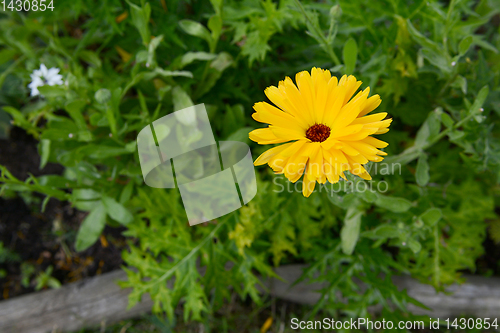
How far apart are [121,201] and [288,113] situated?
840mm

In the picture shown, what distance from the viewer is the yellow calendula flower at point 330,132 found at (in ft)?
2.18

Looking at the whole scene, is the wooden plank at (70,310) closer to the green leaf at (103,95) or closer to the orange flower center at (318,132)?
the green leaf at (103,95)

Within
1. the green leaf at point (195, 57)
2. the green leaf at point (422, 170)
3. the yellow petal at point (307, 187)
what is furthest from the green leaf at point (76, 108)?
the green leaf at point (422, 170)

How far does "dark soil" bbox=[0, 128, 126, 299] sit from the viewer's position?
1830mm

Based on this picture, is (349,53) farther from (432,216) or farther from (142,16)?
(142,16)

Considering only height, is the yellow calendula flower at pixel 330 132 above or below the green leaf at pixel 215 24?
below

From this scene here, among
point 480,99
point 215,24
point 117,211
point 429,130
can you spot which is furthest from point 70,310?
point 480,99

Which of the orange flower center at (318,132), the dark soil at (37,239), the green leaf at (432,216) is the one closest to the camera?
the orange flower center at (318,132)

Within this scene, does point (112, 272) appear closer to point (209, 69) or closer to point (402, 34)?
point (209, 69)

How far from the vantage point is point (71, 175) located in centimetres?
147

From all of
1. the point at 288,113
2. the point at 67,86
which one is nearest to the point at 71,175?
the point at 67,86

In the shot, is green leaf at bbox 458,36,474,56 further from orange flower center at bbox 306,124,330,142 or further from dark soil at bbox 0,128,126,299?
dark soil at bbox 0,128,126,299

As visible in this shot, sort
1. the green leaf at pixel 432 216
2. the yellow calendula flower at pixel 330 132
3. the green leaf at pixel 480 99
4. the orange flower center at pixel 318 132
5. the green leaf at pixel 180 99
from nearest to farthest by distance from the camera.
A: the yellow calendula flower at pixel 330 132 < the orange flower center at pixel 318 132 < the green leaf at pixel 480 99 < the green leaf at pixel 432 216 < the green leaf at pixel 180 99

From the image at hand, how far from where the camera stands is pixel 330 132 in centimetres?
75
